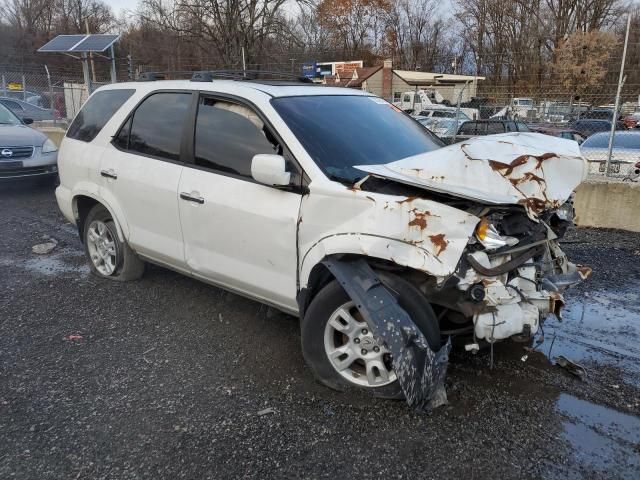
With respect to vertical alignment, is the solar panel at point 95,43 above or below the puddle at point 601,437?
above

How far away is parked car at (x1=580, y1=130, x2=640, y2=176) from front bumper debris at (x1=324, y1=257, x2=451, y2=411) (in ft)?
25.2

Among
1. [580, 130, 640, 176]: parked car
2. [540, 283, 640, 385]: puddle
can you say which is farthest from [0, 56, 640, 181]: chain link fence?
[540, 283, 640, 385]: puddle

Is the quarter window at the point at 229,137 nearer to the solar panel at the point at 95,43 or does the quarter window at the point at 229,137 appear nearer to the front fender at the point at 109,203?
the front fender at the point at 109,203

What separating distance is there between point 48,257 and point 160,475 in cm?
424

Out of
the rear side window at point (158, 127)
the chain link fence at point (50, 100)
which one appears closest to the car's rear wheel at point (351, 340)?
the rear side window at point (158, 127)

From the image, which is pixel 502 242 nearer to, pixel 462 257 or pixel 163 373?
pixel 462 257

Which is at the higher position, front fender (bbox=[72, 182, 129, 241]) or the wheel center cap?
front fender (bbox=[72, 182, 129, 241])

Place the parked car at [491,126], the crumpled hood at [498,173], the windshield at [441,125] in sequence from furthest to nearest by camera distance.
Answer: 1. the windshield at [441,125]
2. the parked car at [491,126]
3. the crumpled hood at [498,173]

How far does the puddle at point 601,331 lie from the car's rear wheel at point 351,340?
4.62 ft

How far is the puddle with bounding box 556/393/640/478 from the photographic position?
2645 mm

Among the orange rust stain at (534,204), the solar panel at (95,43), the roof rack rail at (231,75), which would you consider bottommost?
the orange rust stain at (534,204)

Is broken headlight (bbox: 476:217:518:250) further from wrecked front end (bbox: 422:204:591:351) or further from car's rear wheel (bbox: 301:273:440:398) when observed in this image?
car's rear wheel (bbox: 301:273:440:398)

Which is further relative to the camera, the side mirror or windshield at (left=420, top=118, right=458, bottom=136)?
windshield at (left=420, top=118, right=458, bottom=136)

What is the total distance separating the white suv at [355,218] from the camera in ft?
9.41
